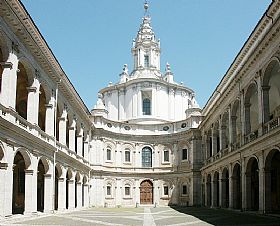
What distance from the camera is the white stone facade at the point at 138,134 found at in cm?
2638

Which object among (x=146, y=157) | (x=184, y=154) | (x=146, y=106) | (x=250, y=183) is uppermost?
(x=146, y=106)

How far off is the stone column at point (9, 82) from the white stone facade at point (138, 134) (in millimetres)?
57

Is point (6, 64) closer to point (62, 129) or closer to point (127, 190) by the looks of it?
point (62, 129)

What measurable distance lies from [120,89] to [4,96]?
156 feet

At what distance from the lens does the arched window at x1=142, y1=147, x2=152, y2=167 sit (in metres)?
64.9

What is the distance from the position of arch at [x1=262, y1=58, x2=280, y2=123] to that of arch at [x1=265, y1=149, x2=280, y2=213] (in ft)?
8.72

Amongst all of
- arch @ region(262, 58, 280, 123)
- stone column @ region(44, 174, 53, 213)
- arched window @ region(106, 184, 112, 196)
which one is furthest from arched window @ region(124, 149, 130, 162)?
stone column @ region(44, 174, 53, 213)

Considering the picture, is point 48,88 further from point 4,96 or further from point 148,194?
point 148,194

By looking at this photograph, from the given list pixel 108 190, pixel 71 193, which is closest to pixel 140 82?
pixel 108 190

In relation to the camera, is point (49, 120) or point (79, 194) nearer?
point (49, 120)

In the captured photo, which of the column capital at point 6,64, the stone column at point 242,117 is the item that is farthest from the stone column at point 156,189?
the column capital at point 6,64

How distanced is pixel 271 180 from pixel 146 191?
109 feet

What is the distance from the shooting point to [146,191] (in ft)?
211

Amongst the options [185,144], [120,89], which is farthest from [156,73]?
[185,144]
